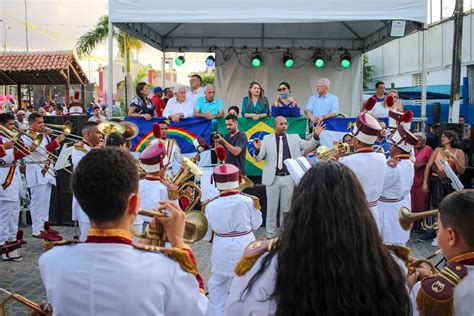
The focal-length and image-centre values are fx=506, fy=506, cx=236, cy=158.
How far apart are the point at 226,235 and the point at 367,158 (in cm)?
166

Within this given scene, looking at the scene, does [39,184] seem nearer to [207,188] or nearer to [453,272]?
[207,188]

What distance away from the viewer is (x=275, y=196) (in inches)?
347

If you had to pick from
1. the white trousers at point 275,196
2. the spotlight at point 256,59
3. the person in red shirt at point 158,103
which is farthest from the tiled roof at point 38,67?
the white trousers at point 275,196

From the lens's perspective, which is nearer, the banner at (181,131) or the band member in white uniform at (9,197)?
the band member in white uniform at (9,197)

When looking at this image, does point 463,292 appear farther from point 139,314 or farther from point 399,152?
point 399,152

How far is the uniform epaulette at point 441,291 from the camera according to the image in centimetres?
240

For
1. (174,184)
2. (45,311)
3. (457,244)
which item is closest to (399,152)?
(174,184)

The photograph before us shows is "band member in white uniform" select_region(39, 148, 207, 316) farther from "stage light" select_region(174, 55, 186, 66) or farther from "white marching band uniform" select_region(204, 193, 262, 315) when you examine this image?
"stage light" select_region(174, 55, 186, 66)

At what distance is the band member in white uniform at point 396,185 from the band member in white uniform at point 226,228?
1.97 metres

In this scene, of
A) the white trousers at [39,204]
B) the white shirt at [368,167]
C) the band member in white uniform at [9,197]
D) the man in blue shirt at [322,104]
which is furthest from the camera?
the man in blue shirt at [322,104]

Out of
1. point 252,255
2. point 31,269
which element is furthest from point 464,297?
point 31,269

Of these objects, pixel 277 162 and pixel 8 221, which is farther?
Answer: pixel 277 162

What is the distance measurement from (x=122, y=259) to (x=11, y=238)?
21.1 feet

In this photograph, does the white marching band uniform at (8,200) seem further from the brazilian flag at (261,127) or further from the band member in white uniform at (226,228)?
the band member in white uniform at (226,228)
